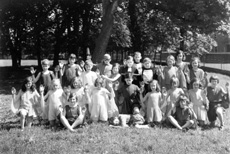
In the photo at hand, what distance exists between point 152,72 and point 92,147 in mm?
3034

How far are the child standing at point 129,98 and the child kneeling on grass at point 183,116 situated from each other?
3.22 ft

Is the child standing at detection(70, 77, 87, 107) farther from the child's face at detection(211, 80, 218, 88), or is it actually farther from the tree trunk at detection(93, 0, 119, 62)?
the tree trunk at detection(93, 0, 119, 62)

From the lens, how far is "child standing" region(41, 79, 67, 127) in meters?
6.63

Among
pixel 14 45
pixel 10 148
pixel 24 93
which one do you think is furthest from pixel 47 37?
pixel 10 148

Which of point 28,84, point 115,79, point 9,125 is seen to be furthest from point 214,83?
point 9,125

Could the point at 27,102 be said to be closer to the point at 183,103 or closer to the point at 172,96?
the point at 172,96

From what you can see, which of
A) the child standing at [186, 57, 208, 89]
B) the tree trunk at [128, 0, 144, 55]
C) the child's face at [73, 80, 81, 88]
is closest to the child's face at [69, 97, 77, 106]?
the child's face at [73, 80, 81, 88]

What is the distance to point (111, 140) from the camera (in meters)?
5.70

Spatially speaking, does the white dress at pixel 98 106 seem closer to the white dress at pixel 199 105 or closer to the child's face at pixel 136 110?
the child's face at pixel 136 110

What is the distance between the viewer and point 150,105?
22.6 feet

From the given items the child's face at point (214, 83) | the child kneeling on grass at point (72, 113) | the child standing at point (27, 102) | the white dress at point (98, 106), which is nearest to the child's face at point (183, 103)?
the child's face at point (214, 83)

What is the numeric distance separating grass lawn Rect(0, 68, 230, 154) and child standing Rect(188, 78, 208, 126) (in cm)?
38

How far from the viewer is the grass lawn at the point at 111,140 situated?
530 cm

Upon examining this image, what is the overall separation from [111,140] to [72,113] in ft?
4.28
